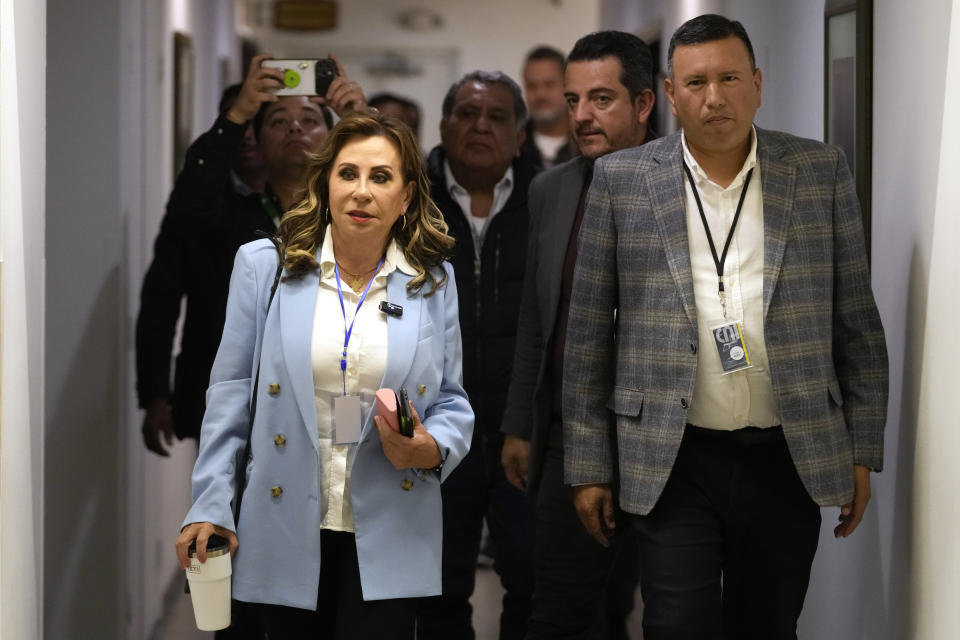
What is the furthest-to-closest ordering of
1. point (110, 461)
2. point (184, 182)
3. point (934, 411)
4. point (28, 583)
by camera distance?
point (110, 461), point (184, 182), point (28, 583), point (934, 411)

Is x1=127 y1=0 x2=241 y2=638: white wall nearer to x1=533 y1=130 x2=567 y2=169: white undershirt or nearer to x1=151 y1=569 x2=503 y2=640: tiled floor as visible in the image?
x1=151 y1=569 x2=503 y2=640: tiled floor

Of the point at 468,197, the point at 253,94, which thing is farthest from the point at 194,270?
the point at 468,197

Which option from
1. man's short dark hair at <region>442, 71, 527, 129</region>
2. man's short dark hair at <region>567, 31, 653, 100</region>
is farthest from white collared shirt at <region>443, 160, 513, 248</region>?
man's short dark hair at <region>567, 31, 653, 100</region>

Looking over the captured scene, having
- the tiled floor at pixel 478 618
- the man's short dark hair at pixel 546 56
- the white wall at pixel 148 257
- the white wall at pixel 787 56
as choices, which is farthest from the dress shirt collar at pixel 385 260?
the man's short dark hair at pixel 546 56

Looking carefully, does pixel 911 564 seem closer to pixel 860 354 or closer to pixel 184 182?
pixel 860 354

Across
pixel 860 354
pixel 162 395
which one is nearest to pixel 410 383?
pixel 860 354

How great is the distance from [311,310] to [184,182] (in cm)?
122

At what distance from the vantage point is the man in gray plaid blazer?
241 cm

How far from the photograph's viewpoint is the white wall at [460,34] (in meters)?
11.9

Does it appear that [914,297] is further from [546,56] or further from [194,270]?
[546,56]

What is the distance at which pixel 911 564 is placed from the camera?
2.52 metres

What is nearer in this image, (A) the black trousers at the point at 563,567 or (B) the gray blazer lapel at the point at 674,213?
(B) the gray blazer lapel at the point at 674,213

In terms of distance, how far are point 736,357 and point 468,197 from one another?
1494 mm

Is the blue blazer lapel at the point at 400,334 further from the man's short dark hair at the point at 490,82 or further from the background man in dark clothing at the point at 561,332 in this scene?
the man's short dark hair at the point at 490,82
